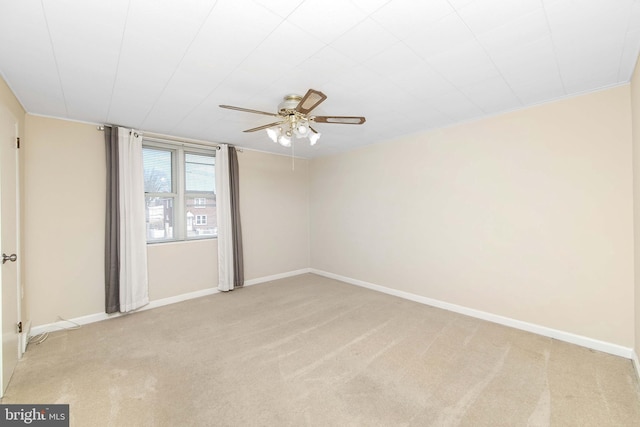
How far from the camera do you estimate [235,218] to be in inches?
175

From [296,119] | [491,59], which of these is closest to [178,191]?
[296,119]

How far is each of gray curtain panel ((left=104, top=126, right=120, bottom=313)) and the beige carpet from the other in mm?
340

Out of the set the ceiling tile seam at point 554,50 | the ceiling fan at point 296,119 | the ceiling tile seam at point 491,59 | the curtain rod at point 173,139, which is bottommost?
the ceiling fan at point 296,119

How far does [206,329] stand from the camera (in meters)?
3.04

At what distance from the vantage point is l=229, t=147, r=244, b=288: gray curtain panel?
4414 millimetres

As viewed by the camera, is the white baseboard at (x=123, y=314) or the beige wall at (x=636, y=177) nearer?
the beige wall at (x=636, y=177)

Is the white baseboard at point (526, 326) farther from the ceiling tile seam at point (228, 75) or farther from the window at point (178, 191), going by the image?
the ceiling tile seam at point (228, 75)

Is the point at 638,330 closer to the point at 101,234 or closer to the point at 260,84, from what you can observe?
the point at 260,84

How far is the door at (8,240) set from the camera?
1964mm

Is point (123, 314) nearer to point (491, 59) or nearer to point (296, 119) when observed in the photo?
point (296, 119)

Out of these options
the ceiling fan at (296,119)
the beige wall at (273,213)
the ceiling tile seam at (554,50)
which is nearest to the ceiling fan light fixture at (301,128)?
the ceiling fan at (296,119)

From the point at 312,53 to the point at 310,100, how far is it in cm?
31

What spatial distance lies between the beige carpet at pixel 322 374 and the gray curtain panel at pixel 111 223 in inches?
13.4

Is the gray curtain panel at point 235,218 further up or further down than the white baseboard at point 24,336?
further up
